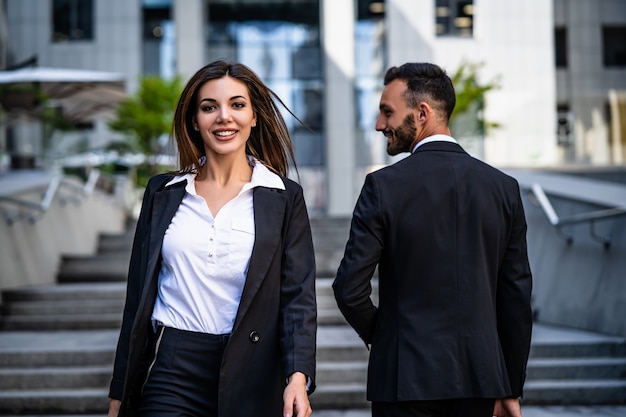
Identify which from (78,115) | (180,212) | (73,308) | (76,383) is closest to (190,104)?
(180,212)

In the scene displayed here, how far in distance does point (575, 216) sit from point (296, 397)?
Answer: 6430 millimetres

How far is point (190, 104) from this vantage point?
11.3ft

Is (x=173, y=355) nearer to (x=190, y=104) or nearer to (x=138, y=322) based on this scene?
(x=138, y=322)

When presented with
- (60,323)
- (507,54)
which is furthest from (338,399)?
(507,54)

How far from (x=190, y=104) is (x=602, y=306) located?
617cm

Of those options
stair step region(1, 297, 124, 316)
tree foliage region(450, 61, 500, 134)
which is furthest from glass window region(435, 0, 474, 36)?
stair step region(1, 297, 124, 316)

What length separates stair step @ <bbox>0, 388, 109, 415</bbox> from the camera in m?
7.32

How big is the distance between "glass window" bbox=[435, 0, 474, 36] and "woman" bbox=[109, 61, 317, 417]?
30052 mm

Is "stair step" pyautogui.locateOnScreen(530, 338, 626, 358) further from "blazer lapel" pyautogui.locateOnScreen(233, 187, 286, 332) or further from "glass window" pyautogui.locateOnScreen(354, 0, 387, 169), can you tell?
"glass window" pyautogui.locateOnScreen(354, 0, 387, 169)

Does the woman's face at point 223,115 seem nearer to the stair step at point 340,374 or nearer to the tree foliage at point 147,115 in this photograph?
the stair step at point 340,374

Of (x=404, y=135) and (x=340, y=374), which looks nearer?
(x=404, y=135)

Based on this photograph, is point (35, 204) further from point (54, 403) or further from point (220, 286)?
point (220, 286)

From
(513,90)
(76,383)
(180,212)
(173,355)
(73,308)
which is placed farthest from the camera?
(513,90)

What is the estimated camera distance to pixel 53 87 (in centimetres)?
1664
